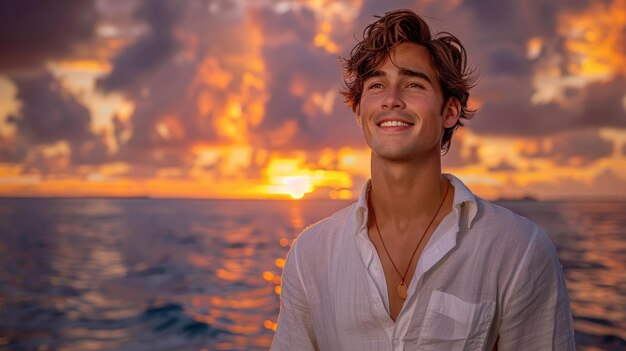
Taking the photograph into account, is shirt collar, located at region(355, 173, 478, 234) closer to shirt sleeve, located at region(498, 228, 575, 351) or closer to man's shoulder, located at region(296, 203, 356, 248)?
man's shoulder, located at region(296, 203, 356, 248)

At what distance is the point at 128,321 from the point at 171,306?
217 centimetres

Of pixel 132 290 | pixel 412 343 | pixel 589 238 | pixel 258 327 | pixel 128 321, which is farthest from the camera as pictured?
pixel 589 238

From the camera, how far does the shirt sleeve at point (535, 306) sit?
9.92ft

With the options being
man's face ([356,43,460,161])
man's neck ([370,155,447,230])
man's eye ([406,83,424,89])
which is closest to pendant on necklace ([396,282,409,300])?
man's neck ([370,155,447,230])

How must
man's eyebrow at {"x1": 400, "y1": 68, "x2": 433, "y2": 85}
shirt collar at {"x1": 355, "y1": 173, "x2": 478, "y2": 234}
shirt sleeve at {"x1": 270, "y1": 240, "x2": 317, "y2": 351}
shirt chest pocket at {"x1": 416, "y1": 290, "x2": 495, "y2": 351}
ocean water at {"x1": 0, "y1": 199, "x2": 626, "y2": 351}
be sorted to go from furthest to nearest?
ocean water at {"x1": 0, "y1": 199, "x2": 626, "y2": 351}
shirt sleeve at {"x1": 270, "y1": 240, "x2": 317, "y2": 351}
man's eyebrow at {"x1": 400, "y1": 68, "x2": 433, "y2": 85}
shirt collar at {"x1": 355, "y1": 173, "x2": 478, "y2": 234}
shirt chest pocket at {"x1": 416, "y1": 290, "x2": 495, "y2": 351}

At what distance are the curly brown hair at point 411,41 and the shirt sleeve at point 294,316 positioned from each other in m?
1.07

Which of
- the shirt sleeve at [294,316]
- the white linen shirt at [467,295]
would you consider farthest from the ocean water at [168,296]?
the white linen shirt at [467,295]

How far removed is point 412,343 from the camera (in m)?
3.04

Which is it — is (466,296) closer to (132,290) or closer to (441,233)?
(441,233)

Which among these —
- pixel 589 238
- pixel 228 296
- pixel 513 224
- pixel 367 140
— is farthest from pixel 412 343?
pixel 589 238

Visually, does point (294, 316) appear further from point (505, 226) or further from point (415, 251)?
point (505, 226)

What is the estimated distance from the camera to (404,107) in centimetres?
324

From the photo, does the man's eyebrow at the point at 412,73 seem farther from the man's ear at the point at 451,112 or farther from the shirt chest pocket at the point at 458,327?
the shirt chest pocket at the point at 458,327

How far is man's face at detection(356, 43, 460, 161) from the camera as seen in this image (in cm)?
322
